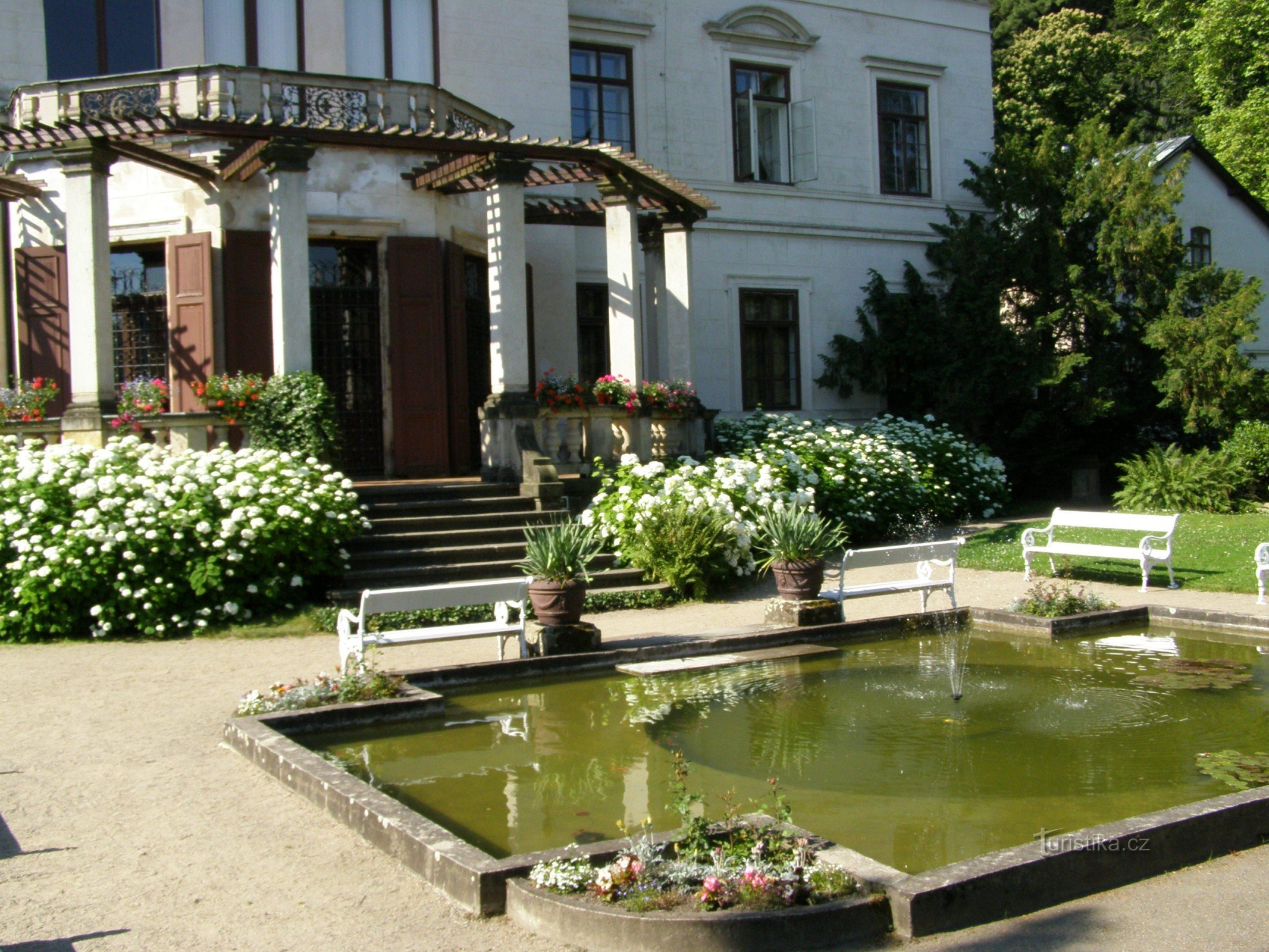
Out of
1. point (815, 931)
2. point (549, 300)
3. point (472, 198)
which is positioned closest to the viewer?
point (815, 931)

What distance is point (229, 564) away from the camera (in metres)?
11.1

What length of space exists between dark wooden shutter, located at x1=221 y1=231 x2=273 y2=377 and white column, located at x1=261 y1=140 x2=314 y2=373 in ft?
5.07

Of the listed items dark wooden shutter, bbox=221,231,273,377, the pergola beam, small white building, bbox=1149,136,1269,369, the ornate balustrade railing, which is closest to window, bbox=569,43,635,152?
the ornate balustrade railing

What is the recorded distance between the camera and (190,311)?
1498 cm

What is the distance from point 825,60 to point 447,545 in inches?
542

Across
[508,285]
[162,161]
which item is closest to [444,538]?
[508,285]

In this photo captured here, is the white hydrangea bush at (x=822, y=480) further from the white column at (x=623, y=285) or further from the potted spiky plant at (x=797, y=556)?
the white column at (x=623, y=285)

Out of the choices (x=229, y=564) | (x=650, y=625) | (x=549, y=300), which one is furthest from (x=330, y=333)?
(x=650, y=625)

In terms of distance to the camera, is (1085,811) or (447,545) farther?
(447,545)

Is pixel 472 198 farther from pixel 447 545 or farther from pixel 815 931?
pixel 815 931

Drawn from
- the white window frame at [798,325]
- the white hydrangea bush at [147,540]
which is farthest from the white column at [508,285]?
the white window frame at [798,325]

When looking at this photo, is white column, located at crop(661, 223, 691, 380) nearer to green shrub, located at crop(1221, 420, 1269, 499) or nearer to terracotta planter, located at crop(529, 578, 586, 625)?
terracotta planter, located at crop(529, 578, 586, 625)

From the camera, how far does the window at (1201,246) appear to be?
89.6 ft

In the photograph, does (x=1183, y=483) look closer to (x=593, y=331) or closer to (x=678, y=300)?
(x=678, y=300)
